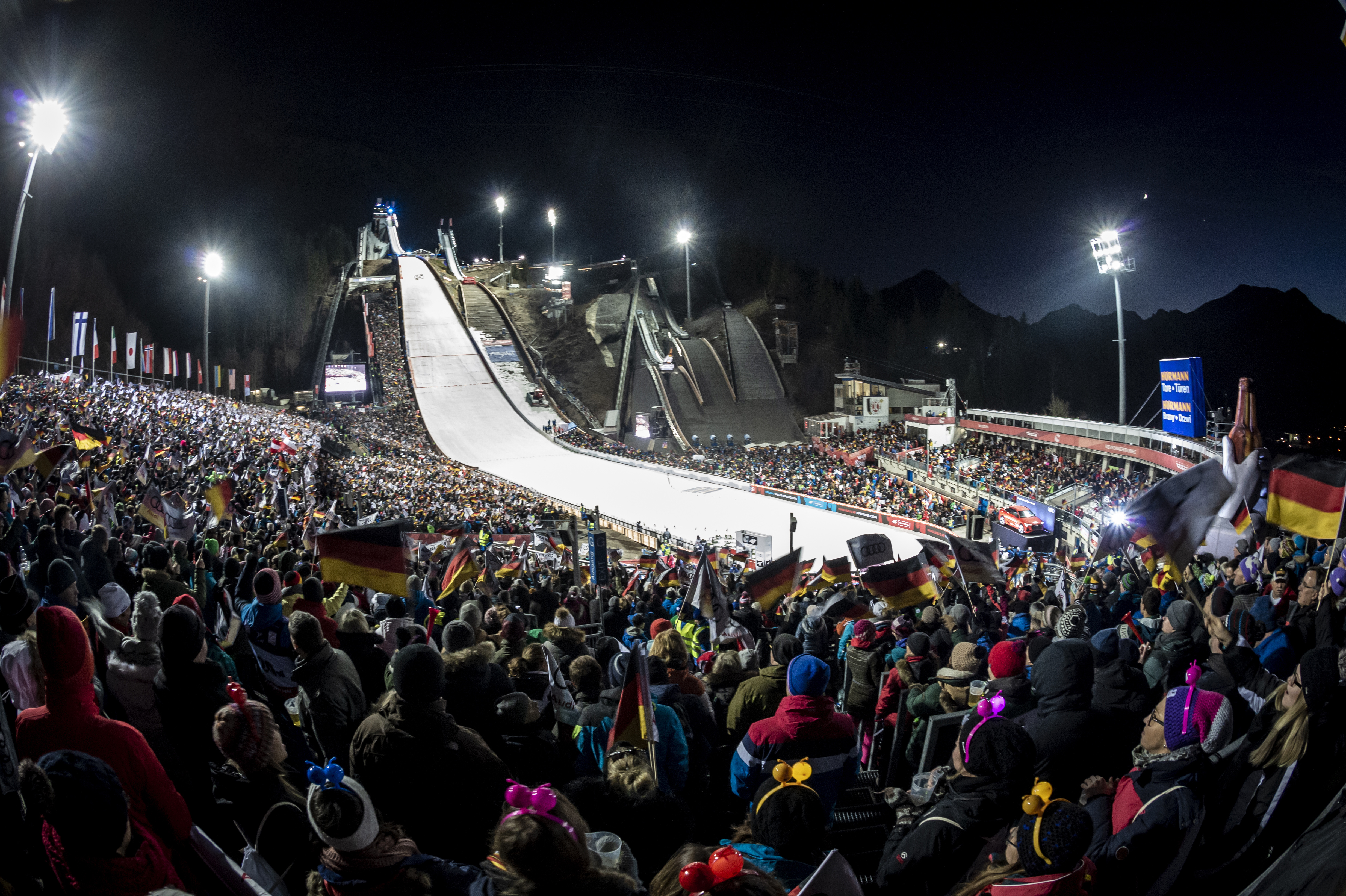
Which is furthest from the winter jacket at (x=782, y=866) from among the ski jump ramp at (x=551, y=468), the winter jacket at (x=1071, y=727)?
the ski jump ramp at (x=551, y=468)

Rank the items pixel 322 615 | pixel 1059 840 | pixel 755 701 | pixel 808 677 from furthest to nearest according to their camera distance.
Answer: pixel 322 615 < pixel 755 701 < pixel 808 677 < pixel 1059 840

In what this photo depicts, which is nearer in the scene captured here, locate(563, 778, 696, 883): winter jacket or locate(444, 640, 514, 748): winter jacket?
locate(563, 778, 696, 883): winter jacket

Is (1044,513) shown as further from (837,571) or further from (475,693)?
(475,693)

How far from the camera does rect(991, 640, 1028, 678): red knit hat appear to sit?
367 cm

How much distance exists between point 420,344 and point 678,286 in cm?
2240

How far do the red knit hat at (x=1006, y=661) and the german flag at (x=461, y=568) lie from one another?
6.80 meters

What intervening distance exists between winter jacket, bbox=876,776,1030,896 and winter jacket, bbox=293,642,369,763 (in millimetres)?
2471

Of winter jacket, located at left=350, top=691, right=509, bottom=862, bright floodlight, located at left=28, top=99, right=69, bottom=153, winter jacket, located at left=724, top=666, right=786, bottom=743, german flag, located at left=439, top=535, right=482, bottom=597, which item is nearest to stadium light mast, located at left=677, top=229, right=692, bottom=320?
bright floodlight, located at left=28, top=99, right=69, bottom=153

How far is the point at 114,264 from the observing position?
217 feet

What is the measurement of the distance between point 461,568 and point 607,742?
6109 mm

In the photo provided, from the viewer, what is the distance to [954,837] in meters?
2.46

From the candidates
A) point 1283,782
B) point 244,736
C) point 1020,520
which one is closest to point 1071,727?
point 1283,782

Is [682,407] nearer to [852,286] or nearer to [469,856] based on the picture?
[852,286]

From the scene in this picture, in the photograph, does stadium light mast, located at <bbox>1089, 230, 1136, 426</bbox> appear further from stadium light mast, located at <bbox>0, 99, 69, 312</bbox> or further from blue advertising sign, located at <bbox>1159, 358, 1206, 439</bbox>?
stadium light mast, located at <bbox>0, 99, 69, 312</bbox>
